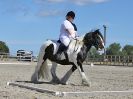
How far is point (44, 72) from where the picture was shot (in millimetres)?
15797

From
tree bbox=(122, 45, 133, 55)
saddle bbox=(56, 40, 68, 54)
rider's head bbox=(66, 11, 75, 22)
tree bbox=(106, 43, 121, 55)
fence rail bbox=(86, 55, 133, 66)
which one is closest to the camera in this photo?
saddle bbox=(56, 40, 68, 54)

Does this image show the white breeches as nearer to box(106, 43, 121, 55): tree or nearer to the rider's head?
the rider's head

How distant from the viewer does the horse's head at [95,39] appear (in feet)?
49.1

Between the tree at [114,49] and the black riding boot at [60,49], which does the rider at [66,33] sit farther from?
the tree at [114,49]

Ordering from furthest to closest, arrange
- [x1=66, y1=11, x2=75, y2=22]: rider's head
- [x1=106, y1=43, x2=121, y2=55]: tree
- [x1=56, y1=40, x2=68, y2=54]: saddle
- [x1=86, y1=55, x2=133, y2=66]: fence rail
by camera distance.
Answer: [x1=106, y1=43, x2=121, y2=55]: tree → [x1=86, y1=55, x2=133, y2=66]: fence rail → [x1=66, y1=11, x2=75, y2=22]: rider's head → [x1=56, y1=40, x2=68, y2=54]: saddle

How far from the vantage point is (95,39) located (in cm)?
1500

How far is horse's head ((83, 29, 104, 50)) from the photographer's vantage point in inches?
589

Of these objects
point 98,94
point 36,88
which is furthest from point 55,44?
point 98,94

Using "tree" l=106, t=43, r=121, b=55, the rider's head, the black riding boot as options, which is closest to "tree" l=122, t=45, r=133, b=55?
"tree" l=106, t=43, r=121, b=55

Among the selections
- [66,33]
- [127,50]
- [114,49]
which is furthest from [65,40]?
[127,50]

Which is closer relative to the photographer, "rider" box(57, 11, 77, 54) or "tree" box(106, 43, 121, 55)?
"rider" box(57, 11, 77, 54)

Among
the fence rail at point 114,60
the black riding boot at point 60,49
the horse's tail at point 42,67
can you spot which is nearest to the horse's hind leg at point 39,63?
the horse's tail at point 42,67

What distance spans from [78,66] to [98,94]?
275 cm

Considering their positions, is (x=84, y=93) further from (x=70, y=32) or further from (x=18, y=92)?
(x=70, y=32)
